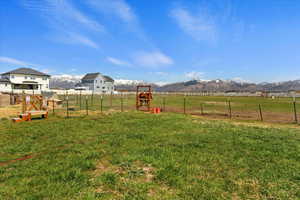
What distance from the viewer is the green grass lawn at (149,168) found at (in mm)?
3215

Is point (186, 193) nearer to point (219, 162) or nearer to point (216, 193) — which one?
point (216, 193)

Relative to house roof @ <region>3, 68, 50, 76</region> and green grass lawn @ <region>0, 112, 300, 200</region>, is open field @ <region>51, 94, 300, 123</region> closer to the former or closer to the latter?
green grass lawn @ <region>0, 112, 300, 200</region>

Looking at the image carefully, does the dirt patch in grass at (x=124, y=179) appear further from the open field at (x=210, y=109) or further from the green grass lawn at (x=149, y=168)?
the open field at (x=210, y=109)

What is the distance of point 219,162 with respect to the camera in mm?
4629

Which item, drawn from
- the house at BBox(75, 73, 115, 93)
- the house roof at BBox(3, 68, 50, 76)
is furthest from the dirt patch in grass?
the house at BBox(75, 73, 115, 93)

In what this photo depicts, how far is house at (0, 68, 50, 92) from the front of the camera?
4528 cm

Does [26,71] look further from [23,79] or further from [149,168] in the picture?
[149,168]

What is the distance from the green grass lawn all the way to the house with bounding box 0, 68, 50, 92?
168 feet

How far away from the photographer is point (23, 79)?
4984 centimetres

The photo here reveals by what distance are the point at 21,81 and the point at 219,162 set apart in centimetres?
6229

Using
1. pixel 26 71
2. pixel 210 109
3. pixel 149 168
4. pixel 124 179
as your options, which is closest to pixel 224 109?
pixel 210 109

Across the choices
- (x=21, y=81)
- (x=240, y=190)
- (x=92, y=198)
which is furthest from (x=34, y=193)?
(x=21, y=81)

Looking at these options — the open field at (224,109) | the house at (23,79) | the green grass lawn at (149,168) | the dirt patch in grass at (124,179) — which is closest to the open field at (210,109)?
the open field at (224,109)

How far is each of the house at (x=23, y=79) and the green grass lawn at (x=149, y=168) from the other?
168 feet
